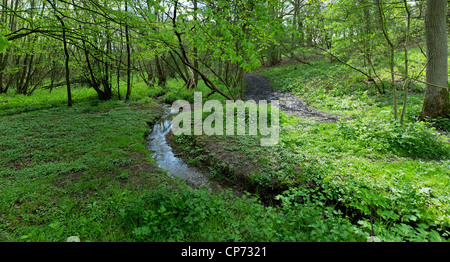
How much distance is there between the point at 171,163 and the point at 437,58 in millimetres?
8612

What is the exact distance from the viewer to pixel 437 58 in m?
6.18

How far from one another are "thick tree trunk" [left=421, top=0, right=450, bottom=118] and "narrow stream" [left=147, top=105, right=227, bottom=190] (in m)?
7.15

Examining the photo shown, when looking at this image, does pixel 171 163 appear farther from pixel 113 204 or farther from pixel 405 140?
pixel 405 140

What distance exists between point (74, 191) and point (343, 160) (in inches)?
230

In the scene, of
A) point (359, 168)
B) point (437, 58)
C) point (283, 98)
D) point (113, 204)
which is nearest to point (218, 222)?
point (113, 204)

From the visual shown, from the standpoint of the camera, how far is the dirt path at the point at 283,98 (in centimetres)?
978

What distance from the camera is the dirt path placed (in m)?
9.78

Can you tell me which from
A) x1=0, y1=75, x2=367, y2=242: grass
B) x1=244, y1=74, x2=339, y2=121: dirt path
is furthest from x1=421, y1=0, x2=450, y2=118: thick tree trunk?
x1=0, y1=75, x2=367, y2=242: grass

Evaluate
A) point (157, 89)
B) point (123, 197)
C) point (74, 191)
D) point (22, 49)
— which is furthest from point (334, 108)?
point (22, 49)

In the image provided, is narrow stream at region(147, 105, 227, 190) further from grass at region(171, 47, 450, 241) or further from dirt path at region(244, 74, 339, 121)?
dirt path at region(244, 74, 339, 121)

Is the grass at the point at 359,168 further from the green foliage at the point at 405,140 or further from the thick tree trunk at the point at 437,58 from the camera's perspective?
the thick tree trunk at the point at 437,58
